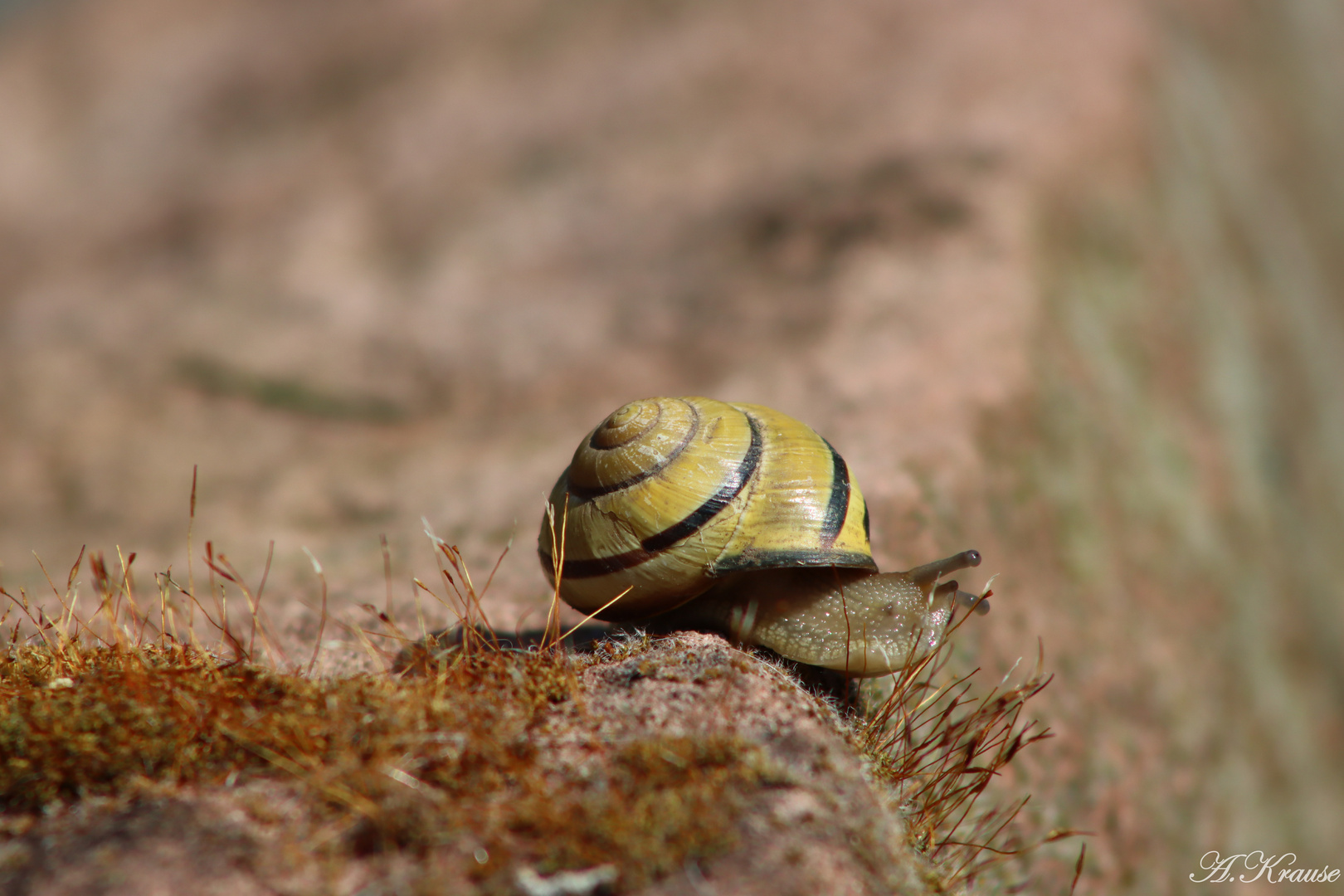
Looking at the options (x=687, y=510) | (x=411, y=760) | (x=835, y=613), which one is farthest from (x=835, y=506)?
(x=411, y=760)

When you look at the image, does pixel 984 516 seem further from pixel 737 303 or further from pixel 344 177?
→ pixel 344 177

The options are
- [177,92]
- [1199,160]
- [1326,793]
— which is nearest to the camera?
[1326,793]

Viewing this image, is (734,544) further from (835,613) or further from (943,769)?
(943,769)

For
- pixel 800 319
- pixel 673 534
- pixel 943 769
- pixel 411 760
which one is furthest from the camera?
pixel 800 319

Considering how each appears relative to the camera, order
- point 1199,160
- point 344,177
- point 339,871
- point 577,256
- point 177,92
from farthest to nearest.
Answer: point 177,92 < point 344,177 < point 1199,160 < point 577,256 < point 339,871

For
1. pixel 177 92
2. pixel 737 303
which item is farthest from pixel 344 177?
pixel 737 303

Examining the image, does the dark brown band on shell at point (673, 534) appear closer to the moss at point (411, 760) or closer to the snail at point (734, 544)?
the snail at point (734, 544)
